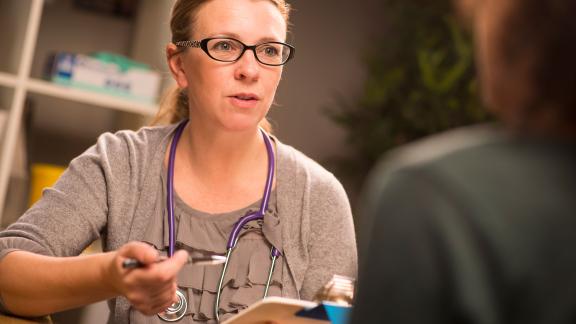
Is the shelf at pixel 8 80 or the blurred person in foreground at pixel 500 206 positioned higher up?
the blurred person in foreground at pixel 500 206

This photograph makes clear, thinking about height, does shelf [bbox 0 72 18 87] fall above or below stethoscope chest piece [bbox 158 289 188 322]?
above

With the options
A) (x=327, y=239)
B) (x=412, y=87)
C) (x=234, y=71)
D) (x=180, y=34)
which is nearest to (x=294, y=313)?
(x=327, y=239)

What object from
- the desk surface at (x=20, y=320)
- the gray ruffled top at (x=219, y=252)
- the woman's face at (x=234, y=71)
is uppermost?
the woman's face at (x=234, y=71)

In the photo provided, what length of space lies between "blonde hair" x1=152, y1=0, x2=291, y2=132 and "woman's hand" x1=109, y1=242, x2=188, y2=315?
0.73 metres

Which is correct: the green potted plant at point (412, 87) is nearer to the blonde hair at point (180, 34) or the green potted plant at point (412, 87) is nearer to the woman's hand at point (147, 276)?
the blonde hair at point (180, 34)

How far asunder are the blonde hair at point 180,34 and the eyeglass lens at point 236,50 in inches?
3.7

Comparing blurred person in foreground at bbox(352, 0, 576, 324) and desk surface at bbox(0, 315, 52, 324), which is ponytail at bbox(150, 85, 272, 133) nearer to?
desk surface at bbox(0, 315, 52, 324)

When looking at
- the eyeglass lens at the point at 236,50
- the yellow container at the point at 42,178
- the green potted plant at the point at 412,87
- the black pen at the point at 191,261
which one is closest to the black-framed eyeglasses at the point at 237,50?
the eyeglass lens at the point at 236,50

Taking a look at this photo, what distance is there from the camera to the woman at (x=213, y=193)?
163cm

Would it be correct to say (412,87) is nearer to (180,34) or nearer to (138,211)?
(180,34)

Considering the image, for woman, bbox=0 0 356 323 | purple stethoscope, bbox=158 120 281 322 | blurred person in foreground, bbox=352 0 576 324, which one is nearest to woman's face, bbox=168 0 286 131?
woman, bbox=0 0 356 323

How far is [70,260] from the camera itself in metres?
1.42

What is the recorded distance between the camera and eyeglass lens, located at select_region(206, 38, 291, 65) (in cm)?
175

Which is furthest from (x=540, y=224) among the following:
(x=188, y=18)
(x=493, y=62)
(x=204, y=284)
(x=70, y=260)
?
(x=188, y=18)
